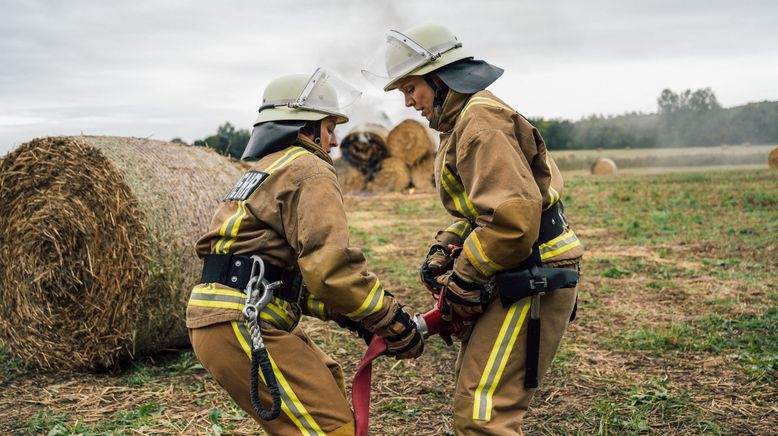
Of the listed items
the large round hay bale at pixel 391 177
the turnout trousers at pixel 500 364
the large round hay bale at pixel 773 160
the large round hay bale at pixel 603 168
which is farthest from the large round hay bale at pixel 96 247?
the large round hay bale at pixel 603 168

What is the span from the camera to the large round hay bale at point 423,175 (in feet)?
82.7

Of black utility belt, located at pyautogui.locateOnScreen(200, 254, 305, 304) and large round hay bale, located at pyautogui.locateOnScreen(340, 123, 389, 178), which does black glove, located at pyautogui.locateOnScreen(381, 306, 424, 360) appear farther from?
large round hay bale, located at pyautogui.locateOnScreen(340, 123, 389, 178)

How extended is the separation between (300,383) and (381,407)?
6.82 feet

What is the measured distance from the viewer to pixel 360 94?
159 inches

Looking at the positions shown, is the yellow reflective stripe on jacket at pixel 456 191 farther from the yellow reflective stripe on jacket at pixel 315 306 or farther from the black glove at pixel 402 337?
the yellow reflective stripe on jacket at pixel 315 306

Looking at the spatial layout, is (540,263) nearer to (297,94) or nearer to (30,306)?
(297,94)

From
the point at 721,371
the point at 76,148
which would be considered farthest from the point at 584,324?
the point at 76,148

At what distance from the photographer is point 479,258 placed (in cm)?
324

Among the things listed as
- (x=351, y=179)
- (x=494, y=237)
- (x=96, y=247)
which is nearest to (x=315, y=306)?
(x=494, y=237)

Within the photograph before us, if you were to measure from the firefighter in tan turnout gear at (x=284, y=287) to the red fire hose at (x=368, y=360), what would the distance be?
0.29 feet

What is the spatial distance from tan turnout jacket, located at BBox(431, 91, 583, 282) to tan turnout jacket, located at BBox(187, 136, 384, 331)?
21.5 inches

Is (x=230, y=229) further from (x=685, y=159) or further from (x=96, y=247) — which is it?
(x=685, y=159)

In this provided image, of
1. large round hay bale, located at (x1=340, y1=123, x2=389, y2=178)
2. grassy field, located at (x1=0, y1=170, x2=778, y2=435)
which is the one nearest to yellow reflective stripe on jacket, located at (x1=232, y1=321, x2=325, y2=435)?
grassy field, located at (x1=0, y1=170, x2=778, y2=435)

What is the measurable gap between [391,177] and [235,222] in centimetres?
2182
